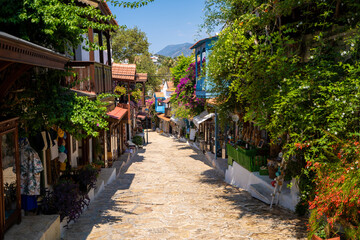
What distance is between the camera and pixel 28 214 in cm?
745

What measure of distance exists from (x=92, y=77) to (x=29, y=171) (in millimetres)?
5071

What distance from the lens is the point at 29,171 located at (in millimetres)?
7027

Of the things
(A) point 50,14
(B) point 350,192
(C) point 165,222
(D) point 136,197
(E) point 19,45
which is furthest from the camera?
(D) point 136,197

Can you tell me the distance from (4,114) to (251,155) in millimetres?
8918

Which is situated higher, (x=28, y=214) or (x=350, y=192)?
(x=350, y=192)

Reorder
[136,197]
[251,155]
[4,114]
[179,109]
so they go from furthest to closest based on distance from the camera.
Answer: [179,109] → [251,155] → [136,197] → [4,114]

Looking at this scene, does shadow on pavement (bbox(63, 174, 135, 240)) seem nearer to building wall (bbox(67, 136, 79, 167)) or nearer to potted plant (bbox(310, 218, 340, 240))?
building wall (bbox(67, 136, 79, 167))

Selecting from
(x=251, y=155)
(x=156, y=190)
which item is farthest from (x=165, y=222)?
(x=251, y=155)

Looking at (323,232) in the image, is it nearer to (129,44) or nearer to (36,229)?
(36,229)

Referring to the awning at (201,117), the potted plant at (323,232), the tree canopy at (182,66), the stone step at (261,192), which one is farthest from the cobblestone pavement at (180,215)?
the tree canopy at (182,66)

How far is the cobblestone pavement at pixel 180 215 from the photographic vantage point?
25.0ft

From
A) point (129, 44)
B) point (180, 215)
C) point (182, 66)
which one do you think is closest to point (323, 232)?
point (180, 215)

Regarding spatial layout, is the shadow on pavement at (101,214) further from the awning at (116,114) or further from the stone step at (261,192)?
the awning at (116,114)

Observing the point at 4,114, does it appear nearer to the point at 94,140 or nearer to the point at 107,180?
the point at 107,180
